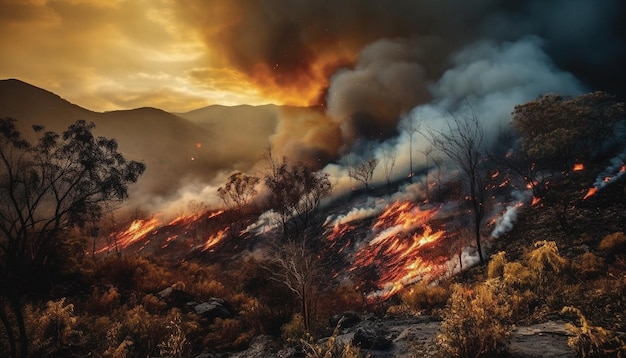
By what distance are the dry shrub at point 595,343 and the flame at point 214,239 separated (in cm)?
6335

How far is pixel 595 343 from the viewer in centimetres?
701

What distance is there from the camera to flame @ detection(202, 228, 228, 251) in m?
65.4

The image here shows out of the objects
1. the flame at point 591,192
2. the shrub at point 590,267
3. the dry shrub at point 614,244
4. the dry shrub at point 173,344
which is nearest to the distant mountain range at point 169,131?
the dry shrub at point 173,344

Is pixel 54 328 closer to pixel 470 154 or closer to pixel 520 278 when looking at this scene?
pixel 520 278

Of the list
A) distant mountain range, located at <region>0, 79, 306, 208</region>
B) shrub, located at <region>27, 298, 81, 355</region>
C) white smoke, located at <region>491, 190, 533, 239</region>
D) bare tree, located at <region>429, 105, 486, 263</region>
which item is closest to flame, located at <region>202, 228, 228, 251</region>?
distant mountain range, located at <region>0, 79, 306, 208</region>

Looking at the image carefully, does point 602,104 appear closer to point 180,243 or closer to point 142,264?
point 142,264

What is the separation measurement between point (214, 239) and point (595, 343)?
220ft

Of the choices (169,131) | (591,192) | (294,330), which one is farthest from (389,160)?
(169,131)

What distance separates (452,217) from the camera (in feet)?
141

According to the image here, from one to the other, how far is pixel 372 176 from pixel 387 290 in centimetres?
5289

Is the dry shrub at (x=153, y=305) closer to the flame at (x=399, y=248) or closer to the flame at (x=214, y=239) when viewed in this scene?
the flame at (x=399, y=248)

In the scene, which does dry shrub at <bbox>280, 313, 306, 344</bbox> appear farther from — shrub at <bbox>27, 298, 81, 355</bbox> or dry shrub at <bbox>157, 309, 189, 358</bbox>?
shrub at <bbox>27, 298, 81, 355</bbox>

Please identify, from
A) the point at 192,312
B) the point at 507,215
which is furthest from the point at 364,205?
the point at 192,312

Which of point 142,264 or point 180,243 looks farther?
point 180,243
